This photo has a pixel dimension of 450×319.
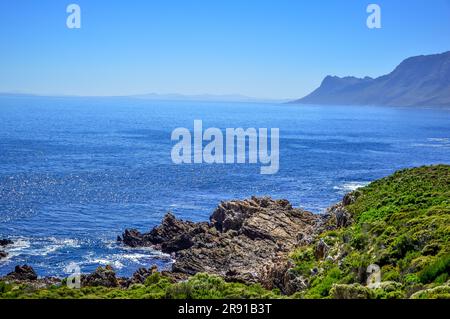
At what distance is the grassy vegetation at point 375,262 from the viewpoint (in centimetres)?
1995

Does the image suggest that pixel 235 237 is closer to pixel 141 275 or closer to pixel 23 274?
pixel 141 275

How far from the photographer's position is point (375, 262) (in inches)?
971

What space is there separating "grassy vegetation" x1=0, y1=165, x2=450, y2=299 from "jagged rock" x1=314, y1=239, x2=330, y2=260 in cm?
Answer: 27

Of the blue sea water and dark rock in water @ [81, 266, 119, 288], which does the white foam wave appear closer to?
the blue sea water

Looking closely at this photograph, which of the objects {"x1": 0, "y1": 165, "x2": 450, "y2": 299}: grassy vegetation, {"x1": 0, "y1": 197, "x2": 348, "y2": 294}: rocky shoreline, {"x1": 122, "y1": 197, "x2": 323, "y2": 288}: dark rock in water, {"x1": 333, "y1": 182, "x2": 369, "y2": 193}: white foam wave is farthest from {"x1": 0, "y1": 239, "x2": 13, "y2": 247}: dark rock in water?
{"x1": 333, "y1": 182, "x2": 369, "y2": 193}: white foam wave

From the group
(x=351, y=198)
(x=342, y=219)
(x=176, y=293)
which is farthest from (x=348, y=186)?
(x=176, y=293)

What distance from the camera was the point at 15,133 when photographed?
155500 millimetres

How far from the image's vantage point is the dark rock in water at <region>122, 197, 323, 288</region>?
46500 millimetres

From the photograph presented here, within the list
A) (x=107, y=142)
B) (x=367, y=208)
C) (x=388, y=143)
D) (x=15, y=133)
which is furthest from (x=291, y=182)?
(x=15, y=133)

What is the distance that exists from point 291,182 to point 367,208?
49.0m

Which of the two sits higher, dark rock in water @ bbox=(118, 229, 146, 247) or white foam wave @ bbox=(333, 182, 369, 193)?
white foam wave @ bbox=(333, 182, 369, 193)
